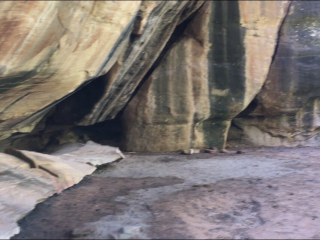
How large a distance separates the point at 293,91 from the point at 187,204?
3.99 meters

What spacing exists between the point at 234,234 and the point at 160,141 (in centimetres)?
360

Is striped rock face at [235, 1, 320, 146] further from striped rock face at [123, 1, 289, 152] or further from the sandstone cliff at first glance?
striped rock face at [123, 1, 289, 152]

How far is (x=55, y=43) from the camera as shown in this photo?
14.3 feet

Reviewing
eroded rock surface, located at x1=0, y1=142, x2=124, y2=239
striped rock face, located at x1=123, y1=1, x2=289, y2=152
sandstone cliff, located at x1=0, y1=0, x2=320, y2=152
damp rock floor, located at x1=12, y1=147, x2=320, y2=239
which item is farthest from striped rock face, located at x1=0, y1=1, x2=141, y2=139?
striped rock face, located at x1=123, y1=1, x2=289, y2=152

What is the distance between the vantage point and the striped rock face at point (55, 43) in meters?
4.05

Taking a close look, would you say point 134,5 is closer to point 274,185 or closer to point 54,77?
point 54,77

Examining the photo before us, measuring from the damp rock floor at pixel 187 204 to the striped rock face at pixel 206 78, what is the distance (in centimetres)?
103

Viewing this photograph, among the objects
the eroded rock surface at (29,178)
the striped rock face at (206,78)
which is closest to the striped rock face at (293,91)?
the striped rock face at (206,78)

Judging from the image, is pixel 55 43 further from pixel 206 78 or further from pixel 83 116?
pixel 206 78

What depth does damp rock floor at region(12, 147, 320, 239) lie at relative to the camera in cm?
342

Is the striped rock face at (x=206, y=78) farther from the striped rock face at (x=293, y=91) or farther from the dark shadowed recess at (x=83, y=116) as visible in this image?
the striped rock face at (x=293, y=91)

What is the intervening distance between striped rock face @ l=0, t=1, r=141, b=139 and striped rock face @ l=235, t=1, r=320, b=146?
317 centimetres

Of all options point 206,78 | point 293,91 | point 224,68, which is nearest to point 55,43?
point 206,78

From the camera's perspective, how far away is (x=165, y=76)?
265 inches
